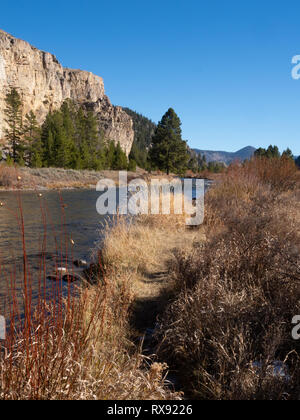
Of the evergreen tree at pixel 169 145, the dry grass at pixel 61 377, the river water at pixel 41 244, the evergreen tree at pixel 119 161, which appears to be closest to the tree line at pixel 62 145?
the evergreen tree at pixel 169 145

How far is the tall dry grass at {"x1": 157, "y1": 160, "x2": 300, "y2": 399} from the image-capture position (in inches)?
78.3

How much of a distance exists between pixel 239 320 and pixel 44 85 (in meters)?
74.7

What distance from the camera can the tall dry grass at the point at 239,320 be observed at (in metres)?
1.99

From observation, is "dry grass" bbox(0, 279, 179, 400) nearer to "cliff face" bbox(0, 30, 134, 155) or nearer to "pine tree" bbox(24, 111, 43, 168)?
"pine tree" bbox(24, 111, 43, 168)

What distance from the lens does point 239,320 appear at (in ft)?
8.33

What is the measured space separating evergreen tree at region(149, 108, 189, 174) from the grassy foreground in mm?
36757

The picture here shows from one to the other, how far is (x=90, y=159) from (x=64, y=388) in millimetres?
46878

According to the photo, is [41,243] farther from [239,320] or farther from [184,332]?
[239,320]

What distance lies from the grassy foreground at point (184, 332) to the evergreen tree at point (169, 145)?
36.8 m

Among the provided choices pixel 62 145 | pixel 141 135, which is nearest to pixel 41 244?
pixel 62 145

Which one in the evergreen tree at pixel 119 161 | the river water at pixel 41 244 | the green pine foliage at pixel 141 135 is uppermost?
the green pine foliage at pixel 141 135

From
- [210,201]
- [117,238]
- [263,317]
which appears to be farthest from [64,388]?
[210,201]

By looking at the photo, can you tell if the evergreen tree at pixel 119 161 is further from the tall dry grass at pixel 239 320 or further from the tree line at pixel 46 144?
the tall dry grass at pixel 239 320

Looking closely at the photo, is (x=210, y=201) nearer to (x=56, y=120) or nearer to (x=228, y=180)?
(x=228, y=180)
